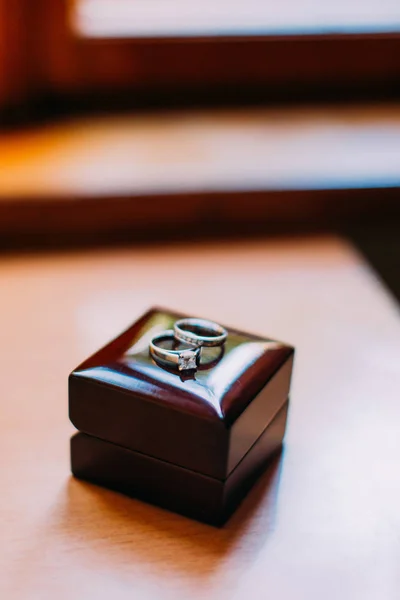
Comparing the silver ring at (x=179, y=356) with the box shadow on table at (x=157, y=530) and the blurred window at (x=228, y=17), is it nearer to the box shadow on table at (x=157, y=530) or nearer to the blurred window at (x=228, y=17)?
the box shadow on table at (x=157, y=530)

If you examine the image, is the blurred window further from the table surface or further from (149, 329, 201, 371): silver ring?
(149, 329, 201, 371): silver ring

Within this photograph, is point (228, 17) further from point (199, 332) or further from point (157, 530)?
point (157, 530)

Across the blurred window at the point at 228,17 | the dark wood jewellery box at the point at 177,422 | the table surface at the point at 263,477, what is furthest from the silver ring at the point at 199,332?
the blurred window at the point at 228,17

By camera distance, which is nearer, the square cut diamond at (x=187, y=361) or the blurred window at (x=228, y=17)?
the square cut diamond at (x=187, y=361)

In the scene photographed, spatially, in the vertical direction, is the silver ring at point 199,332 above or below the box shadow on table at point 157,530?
above

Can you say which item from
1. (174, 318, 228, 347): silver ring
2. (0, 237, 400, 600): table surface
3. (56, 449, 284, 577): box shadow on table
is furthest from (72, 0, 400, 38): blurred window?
(56, 449, 284, 577): box shadow on table

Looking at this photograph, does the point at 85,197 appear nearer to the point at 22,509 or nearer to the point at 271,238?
the point at 271,238

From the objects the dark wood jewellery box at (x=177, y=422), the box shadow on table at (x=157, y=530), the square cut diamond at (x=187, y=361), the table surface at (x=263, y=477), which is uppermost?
the square cut diamond at (x=187, y=361)
